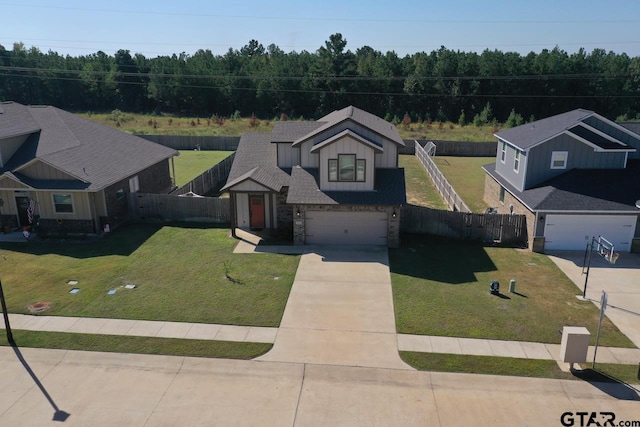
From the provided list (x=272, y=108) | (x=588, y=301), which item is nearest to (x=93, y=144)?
(x=588, y=301)

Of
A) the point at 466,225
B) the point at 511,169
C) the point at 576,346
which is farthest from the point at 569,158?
the point at 576,346

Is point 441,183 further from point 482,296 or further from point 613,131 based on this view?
point 482,296

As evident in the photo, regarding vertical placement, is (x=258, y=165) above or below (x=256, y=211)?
above

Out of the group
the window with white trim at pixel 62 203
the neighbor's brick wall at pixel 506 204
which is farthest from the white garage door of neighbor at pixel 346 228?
the window with white trim at pixel 62 203

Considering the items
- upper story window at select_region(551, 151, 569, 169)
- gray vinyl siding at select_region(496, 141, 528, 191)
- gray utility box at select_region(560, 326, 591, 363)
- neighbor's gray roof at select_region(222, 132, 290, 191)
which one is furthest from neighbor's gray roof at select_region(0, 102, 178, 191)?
upper story window at select_region(551, 151, 569, 169)

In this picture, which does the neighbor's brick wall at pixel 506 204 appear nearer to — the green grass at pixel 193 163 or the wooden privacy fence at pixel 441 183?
the wooden privacy fence at pixel 441 183

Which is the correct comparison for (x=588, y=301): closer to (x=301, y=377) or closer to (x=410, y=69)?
(x=301, y=377)
